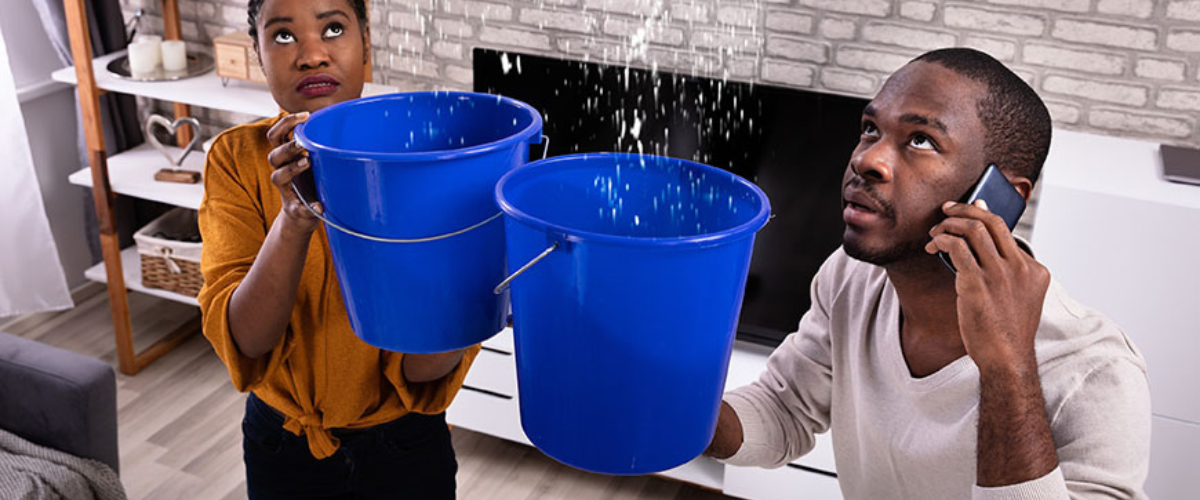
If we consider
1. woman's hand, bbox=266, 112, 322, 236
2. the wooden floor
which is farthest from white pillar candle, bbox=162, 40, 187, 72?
woman's hand, bbox=266, 112, 322, 236

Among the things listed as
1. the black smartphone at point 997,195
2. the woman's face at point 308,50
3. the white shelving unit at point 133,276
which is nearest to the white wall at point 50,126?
the white shelving unit at point 133,276

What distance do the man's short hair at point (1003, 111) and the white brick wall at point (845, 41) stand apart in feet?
4.67

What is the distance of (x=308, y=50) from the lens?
47.8 inches

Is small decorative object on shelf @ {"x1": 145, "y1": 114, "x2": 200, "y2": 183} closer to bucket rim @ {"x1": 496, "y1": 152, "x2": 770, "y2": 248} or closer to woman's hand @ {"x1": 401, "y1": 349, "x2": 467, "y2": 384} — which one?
woman's hand @ {"x1": 401, "y1": 349, "x2": 467, "y2": 384}

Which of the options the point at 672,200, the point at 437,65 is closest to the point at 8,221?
the point at 437,65

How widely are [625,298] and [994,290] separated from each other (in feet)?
1.32

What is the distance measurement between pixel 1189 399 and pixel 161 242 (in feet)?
9.30

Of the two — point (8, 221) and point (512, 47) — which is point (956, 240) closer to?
point (512, 47)

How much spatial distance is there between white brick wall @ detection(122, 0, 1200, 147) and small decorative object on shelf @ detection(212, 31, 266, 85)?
0.36m

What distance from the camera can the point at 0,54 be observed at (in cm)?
302

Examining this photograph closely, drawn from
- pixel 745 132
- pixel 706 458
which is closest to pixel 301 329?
pixel 745 132

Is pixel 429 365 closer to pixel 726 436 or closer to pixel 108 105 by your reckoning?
pixel 726 436

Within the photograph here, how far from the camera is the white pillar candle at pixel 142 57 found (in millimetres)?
3018

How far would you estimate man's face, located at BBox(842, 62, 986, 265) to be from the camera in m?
1.08
